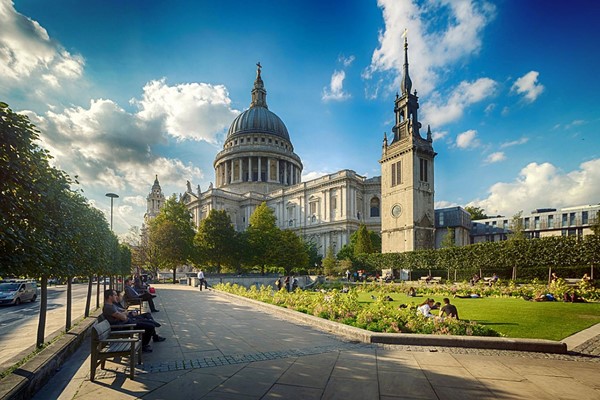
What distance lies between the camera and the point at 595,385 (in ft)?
20.5

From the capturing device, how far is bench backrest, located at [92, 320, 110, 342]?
20.5ft

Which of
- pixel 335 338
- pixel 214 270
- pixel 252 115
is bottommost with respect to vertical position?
pixel 214 270

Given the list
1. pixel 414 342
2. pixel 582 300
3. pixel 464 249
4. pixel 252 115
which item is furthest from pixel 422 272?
pixel 252 115

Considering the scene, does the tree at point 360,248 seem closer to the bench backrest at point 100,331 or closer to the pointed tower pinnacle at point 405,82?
the pointed tower pinnacle at point 405,82

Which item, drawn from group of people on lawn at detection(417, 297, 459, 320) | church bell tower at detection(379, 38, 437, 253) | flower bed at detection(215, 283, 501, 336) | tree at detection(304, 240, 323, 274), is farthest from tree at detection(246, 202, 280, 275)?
group of people on lawn at detection(417, 297, 459, 320)

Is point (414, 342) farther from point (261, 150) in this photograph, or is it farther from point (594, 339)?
point (261, 150)

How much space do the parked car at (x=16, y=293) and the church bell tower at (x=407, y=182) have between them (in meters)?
43.4

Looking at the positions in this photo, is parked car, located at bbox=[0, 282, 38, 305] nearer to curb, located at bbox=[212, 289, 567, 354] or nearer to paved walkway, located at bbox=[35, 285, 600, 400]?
paved walkway, located at bbox=[35, 285, 600, 400]

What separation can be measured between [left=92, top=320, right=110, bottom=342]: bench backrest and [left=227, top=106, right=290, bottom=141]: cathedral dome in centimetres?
9164

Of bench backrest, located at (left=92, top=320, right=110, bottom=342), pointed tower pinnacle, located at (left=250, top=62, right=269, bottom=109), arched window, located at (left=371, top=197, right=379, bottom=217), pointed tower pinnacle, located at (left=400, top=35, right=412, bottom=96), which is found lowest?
bench backrest, located at (left=92, top=320, right=110, bottom=342)

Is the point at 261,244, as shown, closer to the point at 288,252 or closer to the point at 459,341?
the point at 288,252

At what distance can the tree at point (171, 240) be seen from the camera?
44.2 m

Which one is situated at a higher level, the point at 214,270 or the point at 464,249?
the point at 464,249

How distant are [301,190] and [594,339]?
68.2m
